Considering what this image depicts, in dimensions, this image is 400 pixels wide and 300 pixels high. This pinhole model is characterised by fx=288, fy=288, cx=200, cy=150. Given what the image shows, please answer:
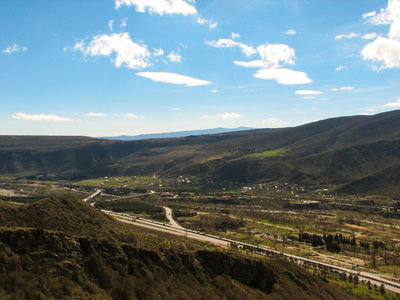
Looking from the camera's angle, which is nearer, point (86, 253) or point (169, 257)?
point (86, 253)

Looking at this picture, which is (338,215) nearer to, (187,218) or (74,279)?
(187,218)

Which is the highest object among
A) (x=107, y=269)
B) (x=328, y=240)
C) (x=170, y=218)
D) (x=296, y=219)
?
(x=107, y=269)

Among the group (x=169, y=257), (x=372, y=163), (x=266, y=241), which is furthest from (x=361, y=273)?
(x=372, y=163)

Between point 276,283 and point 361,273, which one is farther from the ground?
point 276,283

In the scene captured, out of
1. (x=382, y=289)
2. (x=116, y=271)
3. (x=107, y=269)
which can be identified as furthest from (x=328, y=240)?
(x=107, y=269)

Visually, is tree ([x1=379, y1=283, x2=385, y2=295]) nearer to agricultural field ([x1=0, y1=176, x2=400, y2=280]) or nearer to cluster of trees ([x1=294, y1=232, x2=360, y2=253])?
agricultural field ([x1=0, y1=176, x2=400, y2=280])

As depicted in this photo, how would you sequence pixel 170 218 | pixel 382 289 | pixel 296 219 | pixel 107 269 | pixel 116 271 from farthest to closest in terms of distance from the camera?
pixel 296 219 → pixel 170 218 → pixel 382 289 → pixel 116 271 → pixel 107 269

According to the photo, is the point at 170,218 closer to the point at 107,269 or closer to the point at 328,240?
the point at 328,240

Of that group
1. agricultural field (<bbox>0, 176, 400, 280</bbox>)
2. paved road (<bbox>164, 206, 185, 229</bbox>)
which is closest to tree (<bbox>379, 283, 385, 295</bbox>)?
agricultural field (<bbox>0, 176, 400, 280</bbox>)

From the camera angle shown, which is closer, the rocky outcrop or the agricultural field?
the rocky outcrop

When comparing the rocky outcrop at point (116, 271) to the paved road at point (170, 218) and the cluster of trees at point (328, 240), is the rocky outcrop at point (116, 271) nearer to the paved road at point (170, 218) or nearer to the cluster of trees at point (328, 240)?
the cluster of trees at point (328, 240)

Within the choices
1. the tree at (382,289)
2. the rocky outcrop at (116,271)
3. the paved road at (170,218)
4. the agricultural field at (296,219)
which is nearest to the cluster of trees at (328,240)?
the agricultural field at (296,219)
